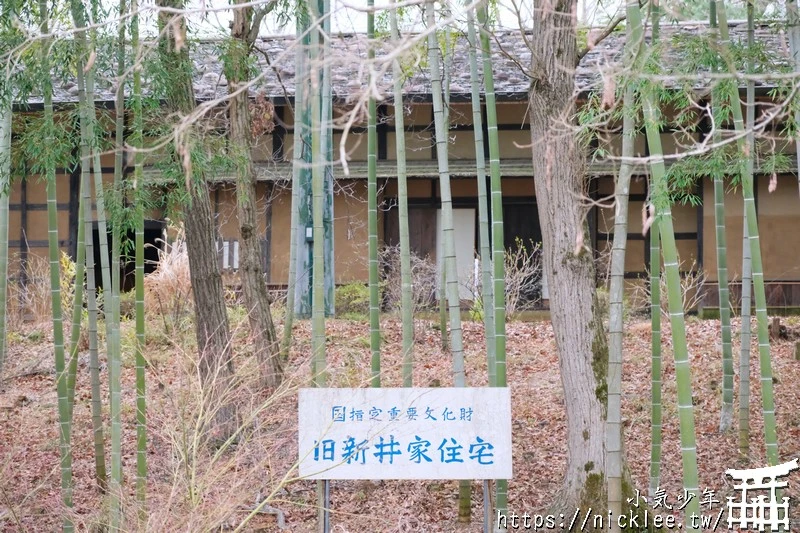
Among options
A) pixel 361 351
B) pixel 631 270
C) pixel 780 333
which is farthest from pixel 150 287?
pixel 780 333

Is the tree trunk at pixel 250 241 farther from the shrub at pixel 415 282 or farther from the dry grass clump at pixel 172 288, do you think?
the shrub at pixel 415 282

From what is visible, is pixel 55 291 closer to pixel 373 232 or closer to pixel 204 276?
pixel 204 276

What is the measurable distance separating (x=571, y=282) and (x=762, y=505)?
1.95m

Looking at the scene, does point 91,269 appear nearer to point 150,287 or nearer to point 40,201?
point 150,287

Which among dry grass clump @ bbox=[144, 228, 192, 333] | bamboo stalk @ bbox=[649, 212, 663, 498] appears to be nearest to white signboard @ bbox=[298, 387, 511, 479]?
bamboo stalk @ bbox=[649, 212, 663, 498]

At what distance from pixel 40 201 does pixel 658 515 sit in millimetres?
9978

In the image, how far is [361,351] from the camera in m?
10.1

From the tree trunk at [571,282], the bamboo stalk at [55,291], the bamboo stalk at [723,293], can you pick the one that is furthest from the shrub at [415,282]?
the bamboo stalk at [55,291]

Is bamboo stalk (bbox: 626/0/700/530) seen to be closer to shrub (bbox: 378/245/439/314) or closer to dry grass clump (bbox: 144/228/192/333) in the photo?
shrub (bbox: 378/245/439/314)

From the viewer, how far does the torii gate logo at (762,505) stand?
595 centimetres

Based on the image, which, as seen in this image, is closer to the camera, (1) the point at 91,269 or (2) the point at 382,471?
(2) the point at 382,471

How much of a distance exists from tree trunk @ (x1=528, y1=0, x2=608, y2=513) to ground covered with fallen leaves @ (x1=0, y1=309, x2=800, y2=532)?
1030 millimetres

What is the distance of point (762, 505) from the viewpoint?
6.05 m

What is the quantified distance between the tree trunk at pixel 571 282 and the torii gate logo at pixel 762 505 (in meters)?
0.95
